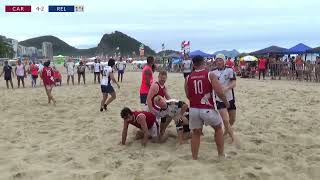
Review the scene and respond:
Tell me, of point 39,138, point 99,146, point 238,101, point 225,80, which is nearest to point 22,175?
point 99,146

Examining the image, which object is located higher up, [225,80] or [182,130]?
[225,80]

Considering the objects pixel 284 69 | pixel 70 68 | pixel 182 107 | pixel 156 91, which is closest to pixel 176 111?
pixel 182 107

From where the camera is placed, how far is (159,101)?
719 cm

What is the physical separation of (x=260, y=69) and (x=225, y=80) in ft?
59.6

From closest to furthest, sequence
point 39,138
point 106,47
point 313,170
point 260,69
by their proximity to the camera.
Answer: point 313,170 → point 39,138 → point 260,69 → point 106,47

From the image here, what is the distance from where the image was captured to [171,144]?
724cm

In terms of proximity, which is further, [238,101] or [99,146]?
[238,101]

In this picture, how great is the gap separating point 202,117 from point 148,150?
129 cm

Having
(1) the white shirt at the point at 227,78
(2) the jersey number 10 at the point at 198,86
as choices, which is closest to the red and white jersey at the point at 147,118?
(1) the white shirt at the point at 227,78

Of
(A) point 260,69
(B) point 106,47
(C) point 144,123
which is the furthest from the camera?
(B) point 106,47

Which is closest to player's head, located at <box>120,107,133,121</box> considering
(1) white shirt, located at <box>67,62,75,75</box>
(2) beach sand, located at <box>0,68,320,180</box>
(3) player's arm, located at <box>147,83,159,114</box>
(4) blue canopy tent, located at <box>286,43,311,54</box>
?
(3) player's arm, located at <box>147,83,159,114</box>

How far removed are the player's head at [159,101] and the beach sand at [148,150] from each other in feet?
2.05

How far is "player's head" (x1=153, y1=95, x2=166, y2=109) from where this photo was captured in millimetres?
7176

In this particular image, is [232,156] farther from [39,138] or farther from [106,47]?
[106,47]
